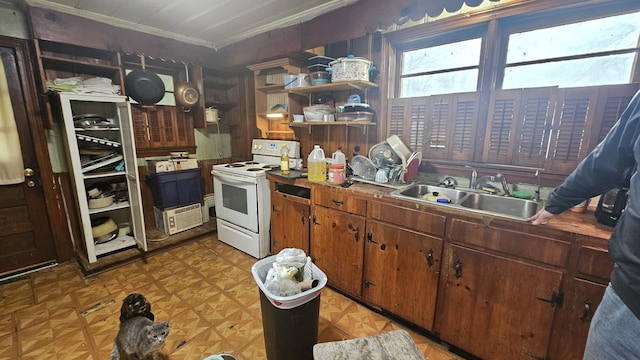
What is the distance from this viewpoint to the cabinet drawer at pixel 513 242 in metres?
1.20

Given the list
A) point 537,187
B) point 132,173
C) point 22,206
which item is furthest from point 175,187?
point 537,187

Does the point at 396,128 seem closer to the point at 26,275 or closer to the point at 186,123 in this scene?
the point at 186,123

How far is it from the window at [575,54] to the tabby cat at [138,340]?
8.48ft

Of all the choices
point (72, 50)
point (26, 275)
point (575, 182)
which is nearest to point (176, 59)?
point (72, 50)

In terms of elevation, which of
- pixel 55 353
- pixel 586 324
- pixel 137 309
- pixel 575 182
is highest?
pixel 575 182

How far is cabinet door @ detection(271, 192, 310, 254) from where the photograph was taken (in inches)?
88.4

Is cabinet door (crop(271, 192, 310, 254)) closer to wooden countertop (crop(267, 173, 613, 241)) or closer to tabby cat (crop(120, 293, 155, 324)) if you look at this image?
wooden countertop (crop(267, 173, 613, 241))

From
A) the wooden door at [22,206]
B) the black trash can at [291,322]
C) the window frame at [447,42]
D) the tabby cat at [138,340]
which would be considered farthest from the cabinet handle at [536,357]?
the wooden door at [22,206]

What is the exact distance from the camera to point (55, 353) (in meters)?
1.57

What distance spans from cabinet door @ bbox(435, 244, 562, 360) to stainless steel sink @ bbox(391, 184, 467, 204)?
456 millimetres

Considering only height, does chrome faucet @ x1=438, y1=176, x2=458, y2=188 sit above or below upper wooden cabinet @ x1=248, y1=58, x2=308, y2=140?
below

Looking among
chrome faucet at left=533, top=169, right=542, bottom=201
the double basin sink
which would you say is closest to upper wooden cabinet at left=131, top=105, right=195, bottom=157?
the double basin sink

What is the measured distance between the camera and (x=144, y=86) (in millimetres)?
2744

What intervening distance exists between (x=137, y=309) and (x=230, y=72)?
114 inches
